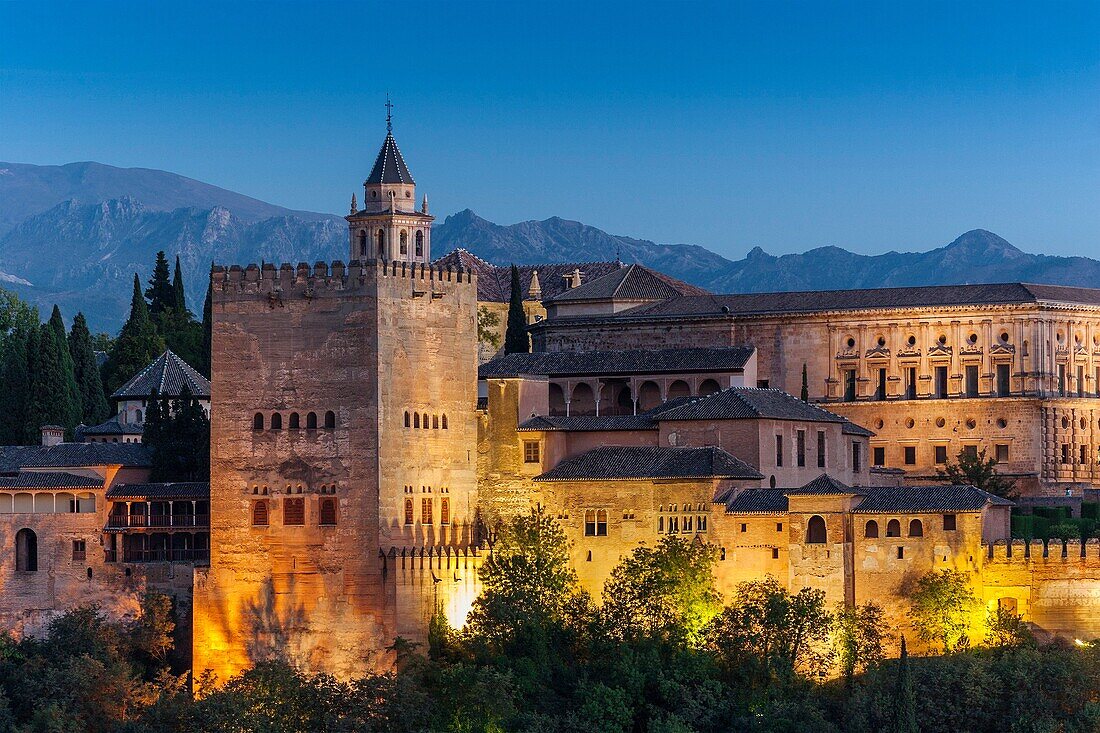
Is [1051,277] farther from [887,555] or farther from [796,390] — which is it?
[887,555]

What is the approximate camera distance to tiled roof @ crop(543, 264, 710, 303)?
268ft

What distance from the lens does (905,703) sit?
52.7 m

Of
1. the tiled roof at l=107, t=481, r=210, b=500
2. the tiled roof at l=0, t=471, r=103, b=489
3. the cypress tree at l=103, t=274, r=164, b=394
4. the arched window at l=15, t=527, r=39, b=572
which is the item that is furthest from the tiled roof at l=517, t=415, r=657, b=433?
the cypress tree at l=103, t=274, r=164, b=394

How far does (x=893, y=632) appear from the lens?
5731cm

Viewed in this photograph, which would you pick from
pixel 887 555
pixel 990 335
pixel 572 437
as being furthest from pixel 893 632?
pixel 990 335

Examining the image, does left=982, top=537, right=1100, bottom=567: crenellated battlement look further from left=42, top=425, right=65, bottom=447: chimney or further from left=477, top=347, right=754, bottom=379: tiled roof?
left=42, top=425, right=65, bottom=447: chimney

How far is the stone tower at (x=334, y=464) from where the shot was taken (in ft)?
194

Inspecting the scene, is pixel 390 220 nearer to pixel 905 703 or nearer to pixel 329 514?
pixel 329 514

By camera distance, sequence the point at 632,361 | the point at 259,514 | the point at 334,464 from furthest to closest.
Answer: the point at 632,361 → the point at 259,514 → the point at 334,464

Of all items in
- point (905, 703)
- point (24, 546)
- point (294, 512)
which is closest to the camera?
point (905, 703)

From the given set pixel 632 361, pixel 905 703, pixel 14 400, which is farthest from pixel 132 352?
pixel 905 703

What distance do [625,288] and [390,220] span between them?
20144 mm

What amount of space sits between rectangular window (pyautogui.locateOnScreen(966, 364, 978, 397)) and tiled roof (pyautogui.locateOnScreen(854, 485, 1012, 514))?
62.5 feet

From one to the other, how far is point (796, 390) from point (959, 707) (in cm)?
2694
